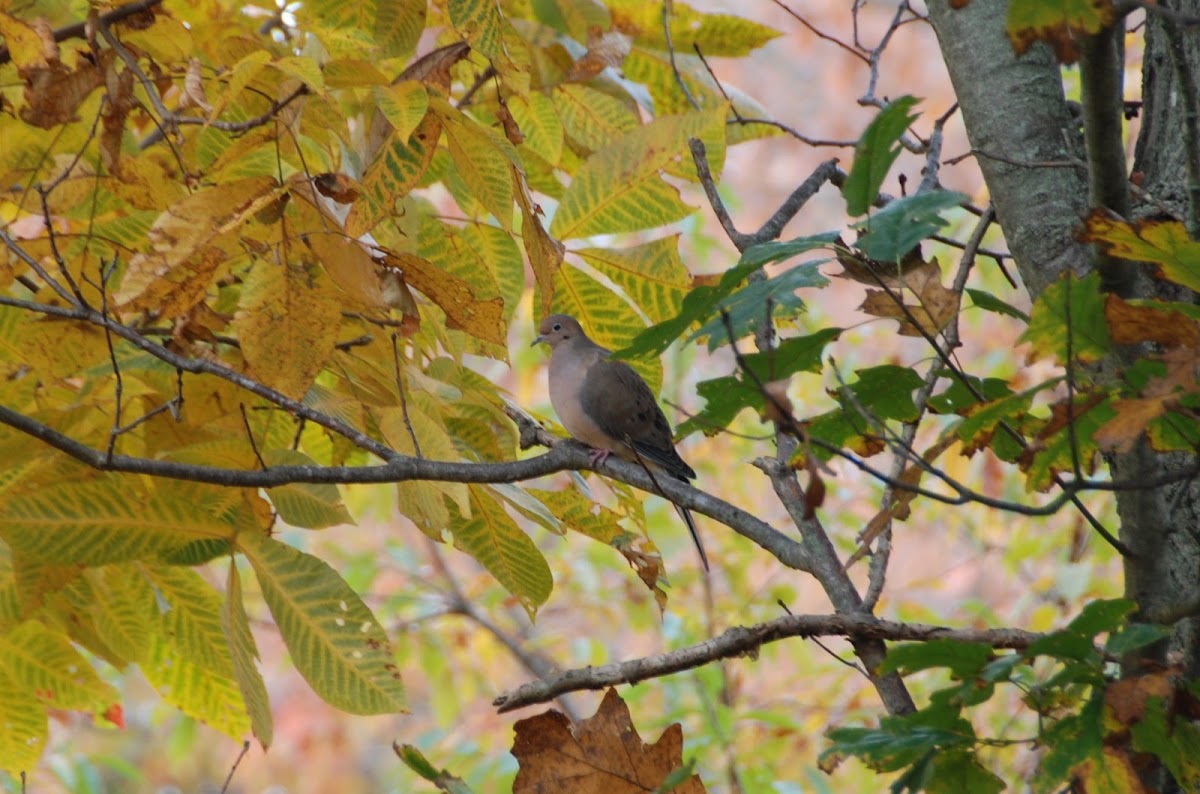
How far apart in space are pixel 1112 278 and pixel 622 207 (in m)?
0.92

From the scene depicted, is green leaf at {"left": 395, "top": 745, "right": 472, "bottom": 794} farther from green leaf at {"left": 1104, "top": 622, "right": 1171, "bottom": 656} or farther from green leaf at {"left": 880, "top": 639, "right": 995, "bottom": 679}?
green leaf at {"left": 1104, "top": 622, "right": 1171, "bottom": 656}

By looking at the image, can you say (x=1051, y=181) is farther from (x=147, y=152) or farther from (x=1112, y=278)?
(x=147, y=152)

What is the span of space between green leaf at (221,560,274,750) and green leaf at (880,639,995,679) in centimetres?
102

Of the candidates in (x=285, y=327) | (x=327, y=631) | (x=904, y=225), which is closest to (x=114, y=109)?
(x=285, y=327)

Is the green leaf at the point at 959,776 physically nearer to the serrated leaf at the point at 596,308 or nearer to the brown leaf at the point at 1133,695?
the brown leaf at the point at 1133,695

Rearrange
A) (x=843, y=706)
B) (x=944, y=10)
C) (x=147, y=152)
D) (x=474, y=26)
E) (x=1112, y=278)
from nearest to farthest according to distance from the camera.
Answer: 1. (x=1112, y=278)
2. (x=474, y=26)
3. (x=944, y=10)
4. (x=147, y=152)
5. (x=843, y=706)

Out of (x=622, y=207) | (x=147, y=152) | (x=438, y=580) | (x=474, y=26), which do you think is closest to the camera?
(x=474, y=26)

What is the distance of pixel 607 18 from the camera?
2.39m

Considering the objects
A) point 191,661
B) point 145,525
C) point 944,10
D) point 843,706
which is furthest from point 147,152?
point 843,706

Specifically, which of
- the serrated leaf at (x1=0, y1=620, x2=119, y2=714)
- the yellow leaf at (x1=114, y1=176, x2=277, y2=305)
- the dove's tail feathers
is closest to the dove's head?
the dove's tail feathers

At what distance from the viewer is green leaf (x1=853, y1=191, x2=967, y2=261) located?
1.19m

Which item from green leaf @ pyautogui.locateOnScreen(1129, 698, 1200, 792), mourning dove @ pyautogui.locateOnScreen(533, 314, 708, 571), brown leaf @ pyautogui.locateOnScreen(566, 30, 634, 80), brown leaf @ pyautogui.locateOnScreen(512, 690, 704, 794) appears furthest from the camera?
mourning dove @ pyautogui.locateOnScreen(533, 314, 708, 571)

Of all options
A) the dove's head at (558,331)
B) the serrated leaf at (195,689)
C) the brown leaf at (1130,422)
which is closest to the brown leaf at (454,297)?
the brown leaf at (1130,422)

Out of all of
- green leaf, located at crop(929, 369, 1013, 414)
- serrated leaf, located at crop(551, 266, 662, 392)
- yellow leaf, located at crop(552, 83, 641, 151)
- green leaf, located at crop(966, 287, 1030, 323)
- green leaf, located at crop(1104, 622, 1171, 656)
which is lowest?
green leaf, located at crop(1104, 622, 1171, 656)
